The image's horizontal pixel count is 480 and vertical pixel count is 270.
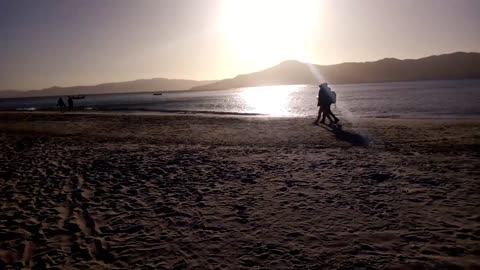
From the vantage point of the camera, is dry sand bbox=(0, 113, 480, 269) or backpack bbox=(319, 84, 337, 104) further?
backpack bbox=(319, 84, 337, 104)

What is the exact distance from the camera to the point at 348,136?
633 inches

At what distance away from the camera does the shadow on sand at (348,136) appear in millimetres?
14341

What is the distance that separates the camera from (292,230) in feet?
19.0

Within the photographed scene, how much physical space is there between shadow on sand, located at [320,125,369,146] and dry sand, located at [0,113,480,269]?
73 centimetres

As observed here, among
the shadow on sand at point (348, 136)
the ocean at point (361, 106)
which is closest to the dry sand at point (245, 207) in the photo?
the shadow on sand at point (348, 136)

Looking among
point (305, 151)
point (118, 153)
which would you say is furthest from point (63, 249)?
point (305, 151)

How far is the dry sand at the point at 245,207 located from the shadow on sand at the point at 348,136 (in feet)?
2.40

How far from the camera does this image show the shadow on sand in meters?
14.3

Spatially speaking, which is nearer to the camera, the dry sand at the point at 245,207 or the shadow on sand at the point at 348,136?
the dry sand at the point at 245,207

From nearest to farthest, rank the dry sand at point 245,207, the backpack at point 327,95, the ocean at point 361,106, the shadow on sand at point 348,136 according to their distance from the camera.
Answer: the dry sand at point 245,207
the shadow on sand at point 348,136
the backpack at point 327,95
the ocean at point 361,106

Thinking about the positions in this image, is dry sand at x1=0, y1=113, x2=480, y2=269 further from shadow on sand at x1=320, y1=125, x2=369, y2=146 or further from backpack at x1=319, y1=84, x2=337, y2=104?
backpack at x1=319, y1=84, x2=337, y2=104

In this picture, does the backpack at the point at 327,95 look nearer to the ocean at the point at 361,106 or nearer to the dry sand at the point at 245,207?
the dry sand at the point at 245,207

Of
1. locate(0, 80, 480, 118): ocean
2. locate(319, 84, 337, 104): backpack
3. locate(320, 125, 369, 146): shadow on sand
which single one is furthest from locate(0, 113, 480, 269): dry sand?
locate(0, 80, 480, 118): ocean

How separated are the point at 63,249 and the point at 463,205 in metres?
7.24
